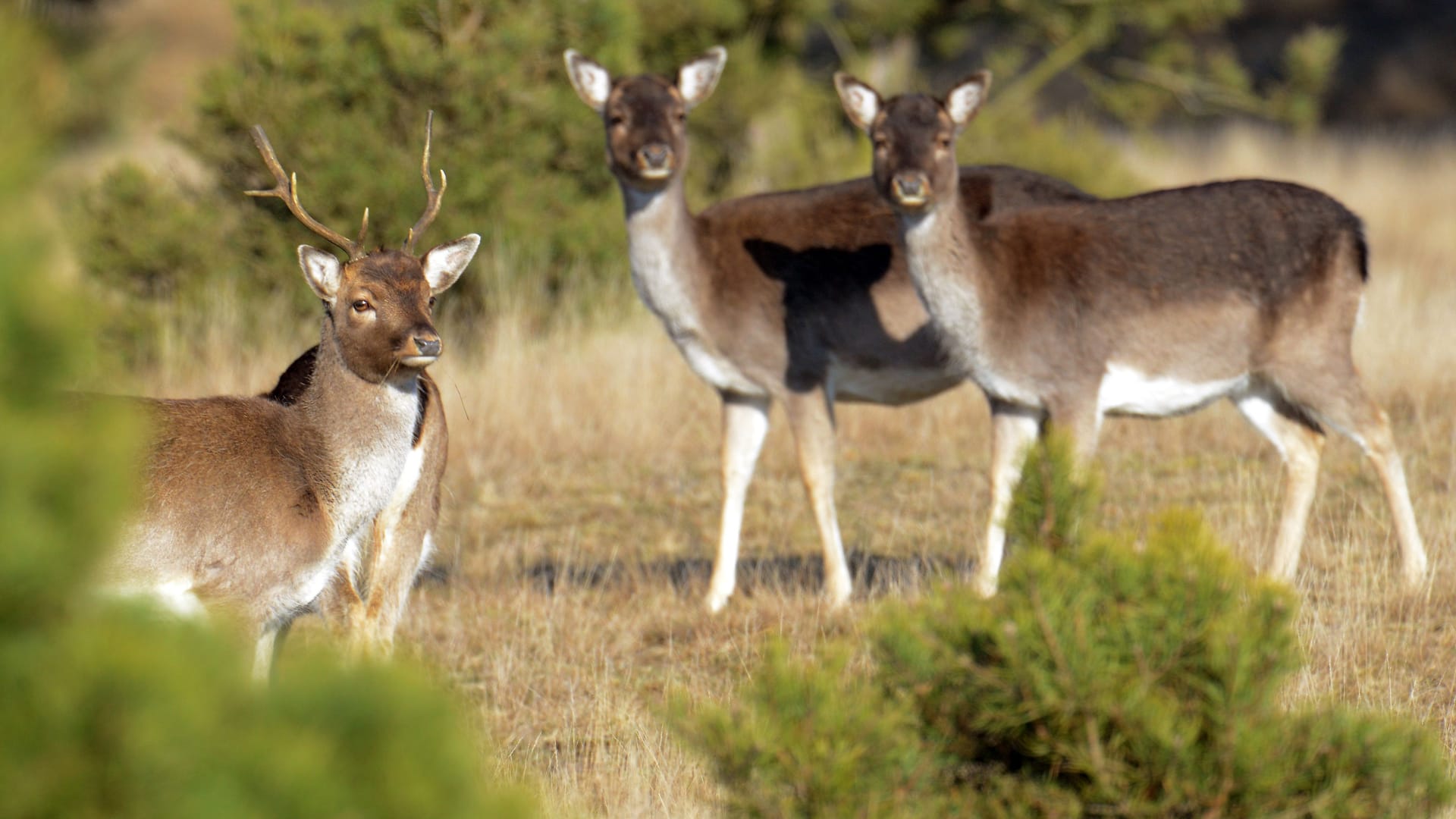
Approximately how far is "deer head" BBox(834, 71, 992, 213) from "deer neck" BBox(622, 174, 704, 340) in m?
0.98

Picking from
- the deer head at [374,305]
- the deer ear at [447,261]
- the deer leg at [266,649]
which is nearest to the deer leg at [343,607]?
the deer leg at [266,649]

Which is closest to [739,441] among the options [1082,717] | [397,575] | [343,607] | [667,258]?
[667,258]

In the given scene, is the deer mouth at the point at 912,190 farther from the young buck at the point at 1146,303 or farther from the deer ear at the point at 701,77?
the deer ear at the point at 701,77

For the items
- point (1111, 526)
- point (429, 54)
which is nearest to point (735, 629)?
point (1111, 526)

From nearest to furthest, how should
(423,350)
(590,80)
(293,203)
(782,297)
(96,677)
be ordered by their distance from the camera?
(96,677) < (423,350) < (293,203) < (782,297) < (590,80)

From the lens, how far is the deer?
497cm

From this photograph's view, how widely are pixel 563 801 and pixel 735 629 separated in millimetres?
2510

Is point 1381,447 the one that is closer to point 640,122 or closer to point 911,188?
point 911,188

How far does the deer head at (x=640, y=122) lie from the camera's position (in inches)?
307

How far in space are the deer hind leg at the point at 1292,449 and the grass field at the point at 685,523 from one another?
173 mm

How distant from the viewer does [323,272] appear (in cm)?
552

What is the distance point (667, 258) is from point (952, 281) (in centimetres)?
144

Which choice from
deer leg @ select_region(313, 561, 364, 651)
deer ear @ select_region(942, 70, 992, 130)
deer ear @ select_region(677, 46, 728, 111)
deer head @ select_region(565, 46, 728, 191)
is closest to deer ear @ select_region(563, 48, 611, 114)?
deer head @ select_region(565, 46, 728, 191)

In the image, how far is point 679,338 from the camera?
796cm
